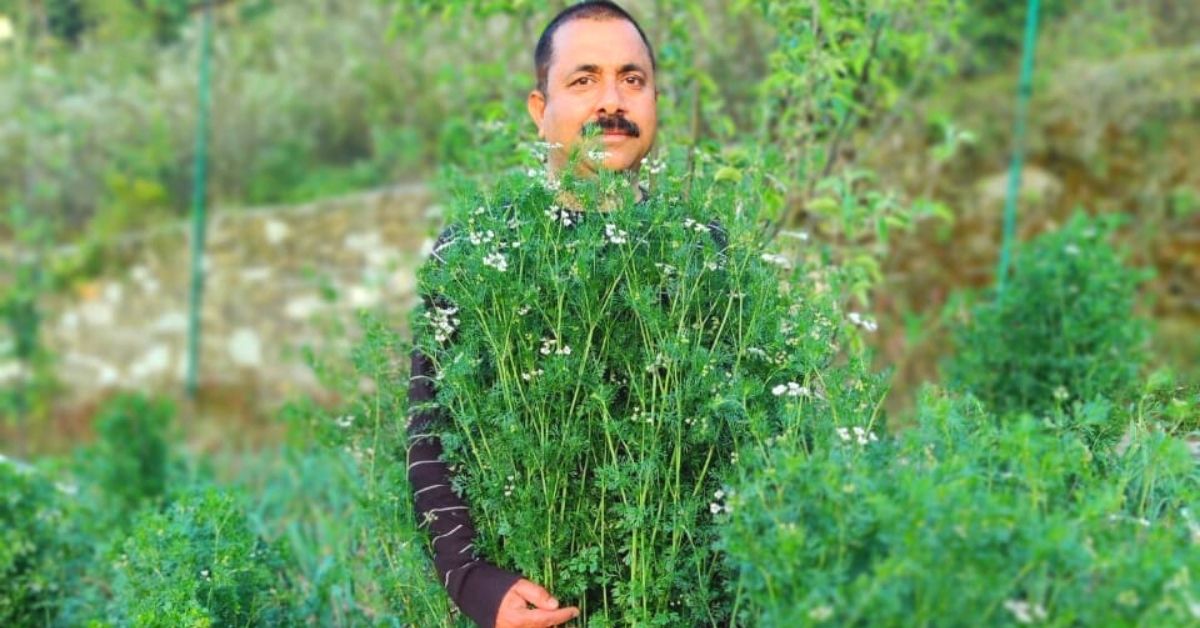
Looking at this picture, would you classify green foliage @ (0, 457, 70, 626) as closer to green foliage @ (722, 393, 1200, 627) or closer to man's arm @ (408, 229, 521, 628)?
man's arm @ (408, 229, 521, 628)

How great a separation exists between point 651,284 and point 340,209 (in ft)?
15.5

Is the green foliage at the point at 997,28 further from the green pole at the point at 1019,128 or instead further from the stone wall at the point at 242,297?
the stone wall at the point at 242,297

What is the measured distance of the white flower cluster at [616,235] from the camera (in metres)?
1.70

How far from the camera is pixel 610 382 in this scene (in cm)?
175

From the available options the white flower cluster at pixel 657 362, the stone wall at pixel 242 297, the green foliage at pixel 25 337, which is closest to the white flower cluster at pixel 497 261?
the white flower cluster at pixel 657 362

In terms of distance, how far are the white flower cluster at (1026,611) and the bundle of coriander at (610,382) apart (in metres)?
0.49

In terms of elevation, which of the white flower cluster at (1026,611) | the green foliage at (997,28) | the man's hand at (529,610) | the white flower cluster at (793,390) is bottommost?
the man's hand at (529,610)

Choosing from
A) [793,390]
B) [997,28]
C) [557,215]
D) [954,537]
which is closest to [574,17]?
[557,215]

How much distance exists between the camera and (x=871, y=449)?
1556 millimetres

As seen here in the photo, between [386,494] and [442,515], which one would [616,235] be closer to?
[442,515]

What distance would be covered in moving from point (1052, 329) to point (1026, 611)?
7.24ft

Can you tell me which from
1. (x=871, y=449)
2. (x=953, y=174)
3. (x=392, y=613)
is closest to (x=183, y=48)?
(x=953, y=174)

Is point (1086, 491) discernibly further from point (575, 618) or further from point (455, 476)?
point (455, 476)

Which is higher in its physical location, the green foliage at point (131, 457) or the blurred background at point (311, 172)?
the blurred background at point (311, 172)
